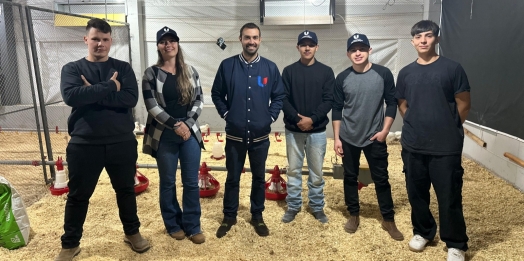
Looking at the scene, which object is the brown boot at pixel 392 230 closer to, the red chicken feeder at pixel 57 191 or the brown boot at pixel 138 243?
the brown boot at pixel 138 243

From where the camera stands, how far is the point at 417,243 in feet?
9.25

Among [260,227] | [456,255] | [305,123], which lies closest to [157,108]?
[305,123]

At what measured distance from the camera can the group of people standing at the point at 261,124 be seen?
2490mm

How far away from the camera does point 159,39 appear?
106 inches

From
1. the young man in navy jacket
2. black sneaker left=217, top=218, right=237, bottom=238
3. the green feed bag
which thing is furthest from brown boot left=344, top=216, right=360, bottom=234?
the green feed bag

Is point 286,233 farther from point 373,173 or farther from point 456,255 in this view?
point 456,255

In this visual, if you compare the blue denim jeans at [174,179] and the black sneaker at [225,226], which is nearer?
the blue denim jeans at [174,179]

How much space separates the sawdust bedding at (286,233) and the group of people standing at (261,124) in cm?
10

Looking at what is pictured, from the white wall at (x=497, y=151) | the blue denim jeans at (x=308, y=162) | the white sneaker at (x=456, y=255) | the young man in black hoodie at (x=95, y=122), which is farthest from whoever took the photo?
the white wall at (x=497, y=151)

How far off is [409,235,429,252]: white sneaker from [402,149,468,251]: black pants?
0.63 ft

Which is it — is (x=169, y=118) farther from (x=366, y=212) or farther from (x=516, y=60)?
(x=516, y=60)

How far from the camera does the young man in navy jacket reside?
2916 mm

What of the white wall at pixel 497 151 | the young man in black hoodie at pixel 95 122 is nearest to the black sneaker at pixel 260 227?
the young man in black hoodie at pixel 95 122

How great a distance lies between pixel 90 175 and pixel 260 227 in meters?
1.36
